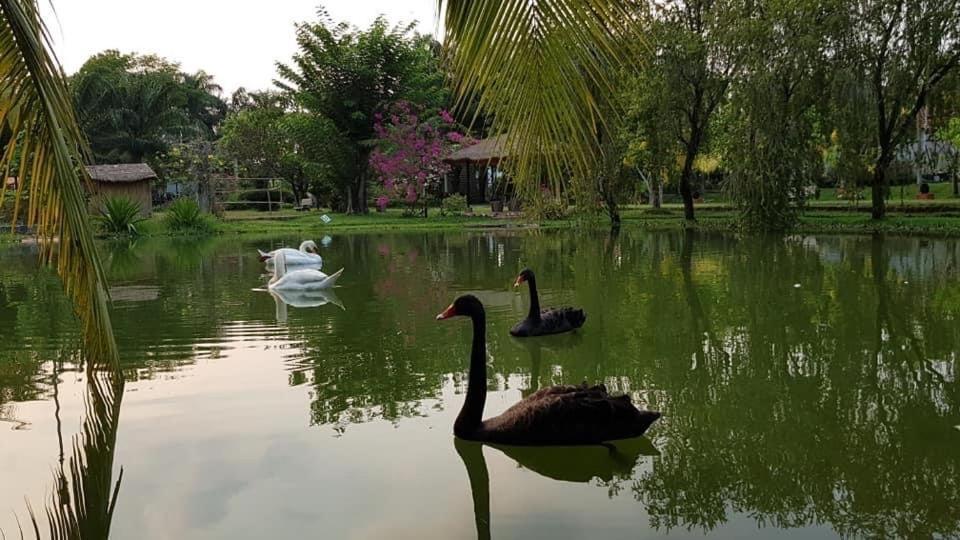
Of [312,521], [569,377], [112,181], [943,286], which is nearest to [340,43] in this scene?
[112,181]

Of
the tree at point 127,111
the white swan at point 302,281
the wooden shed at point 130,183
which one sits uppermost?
the tree at point 127,111

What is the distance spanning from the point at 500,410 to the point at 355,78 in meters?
28.9

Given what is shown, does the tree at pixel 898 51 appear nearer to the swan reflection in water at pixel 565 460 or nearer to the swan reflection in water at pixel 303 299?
the swan reflection in water at pixel 303 299

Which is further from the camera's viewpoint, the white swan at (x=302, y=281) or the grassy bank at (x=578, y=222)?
the grassy bank at (x=578, y=222)

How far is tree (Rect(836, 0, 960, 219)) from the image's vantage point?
19.4 metres

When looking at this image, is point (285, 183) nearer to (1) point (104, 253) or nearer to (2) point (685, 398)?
(1) point (104, 253)

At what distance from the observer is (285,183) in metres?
42.8

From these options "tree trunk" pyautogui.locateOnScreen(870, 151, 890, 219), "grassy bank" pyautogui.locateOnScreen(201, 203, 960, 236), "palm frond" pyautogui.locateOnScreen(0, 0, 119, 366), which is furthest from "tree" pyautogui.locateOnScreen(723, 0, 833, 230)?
"palm frond" pyautogui.locateOnScreen(0, 0, 119, 366)

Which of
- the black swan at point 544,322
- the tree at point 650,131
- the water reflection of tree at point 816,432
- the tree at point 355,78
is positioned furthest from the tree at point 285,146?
the water reflection of tree at point 816,432

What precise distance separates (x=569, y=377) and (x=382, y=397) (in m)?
1.65

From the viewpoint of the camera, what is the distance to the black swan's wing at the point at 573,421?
4895 mm

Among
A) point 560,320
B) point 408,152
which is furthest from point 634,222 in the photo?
point 560,320

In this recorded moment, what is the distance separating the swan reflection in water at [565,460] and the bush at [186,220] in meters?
24.0

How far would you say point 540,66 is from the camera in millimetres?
2619
